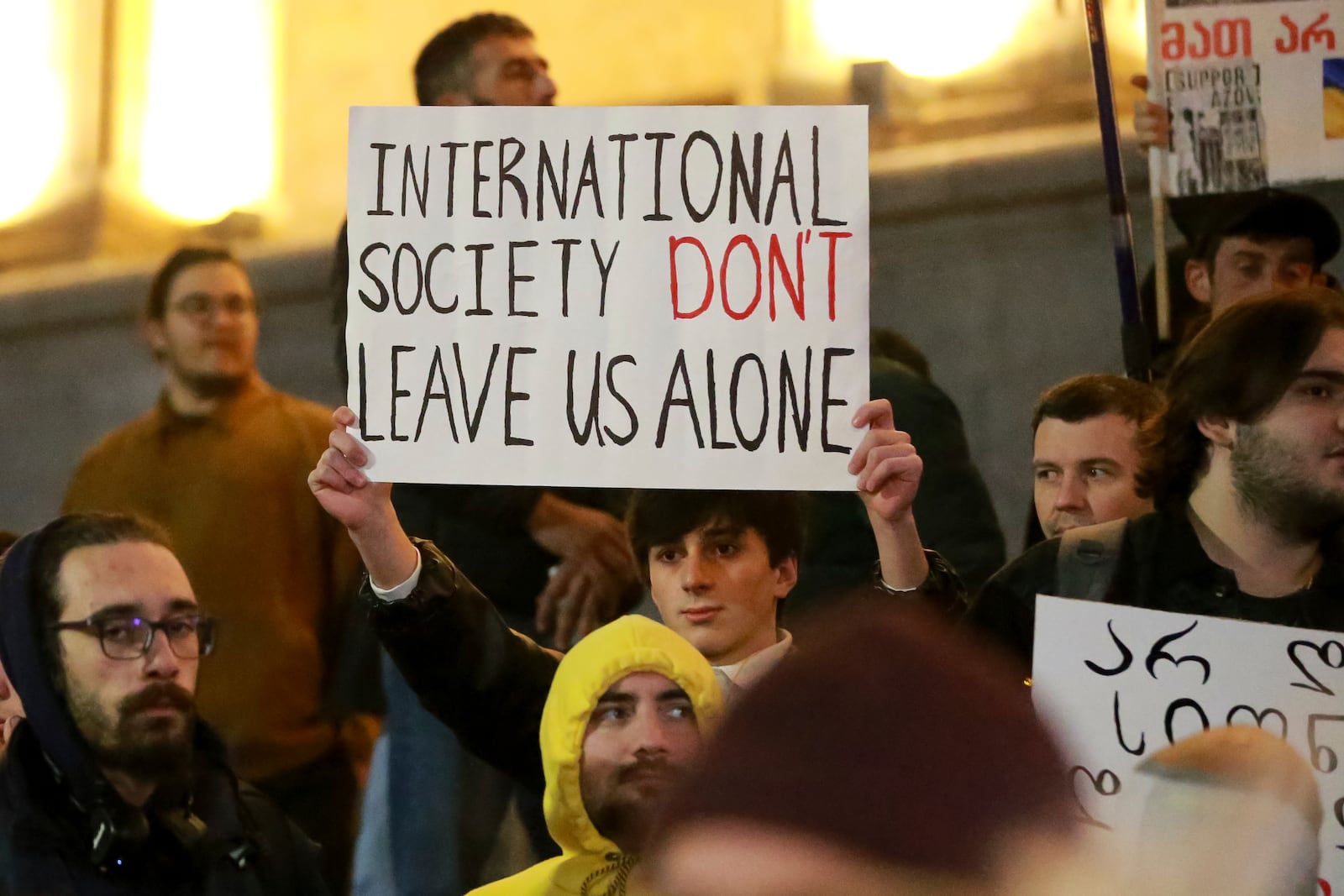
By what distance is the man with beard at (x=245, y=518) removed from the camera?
6.61 ft

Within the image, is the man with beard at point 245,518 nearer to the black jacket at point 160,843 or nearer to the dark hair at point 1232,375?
the black jacket at point 160,843

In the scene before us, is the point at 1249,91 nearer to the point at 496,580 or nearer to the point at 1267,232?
the point at 1267,232

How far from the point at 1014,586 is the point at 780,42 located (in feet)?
2.73

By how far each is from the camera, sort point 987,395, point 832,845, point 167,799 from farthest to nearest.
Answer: point 987,395 < point 167,799 < point 832,845

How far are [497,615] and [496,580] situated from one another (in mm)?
58

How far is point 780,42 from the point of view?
2082 millimetres

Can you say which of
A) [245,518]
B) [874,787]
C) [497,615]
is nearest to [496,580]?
[497,615]

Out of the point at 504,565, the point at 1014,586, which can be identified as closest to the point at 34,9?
the point at 504,565

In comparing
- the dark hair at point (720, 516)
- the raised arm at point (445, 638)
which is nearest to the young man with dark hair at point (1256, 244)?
the dark hair at point (720, 516)

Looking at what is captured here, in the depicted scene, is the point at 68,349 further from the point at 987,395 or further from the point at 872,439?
the point at 987,395

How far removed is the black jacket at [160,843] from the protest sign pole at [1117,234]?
1.33m

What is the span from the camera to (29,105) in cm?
215

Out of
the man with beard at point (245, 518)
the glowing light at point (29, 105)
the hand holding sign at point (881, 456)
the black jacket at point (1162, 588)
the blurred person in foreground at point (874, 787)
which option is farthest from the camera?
the glowing light at point (29, 105)

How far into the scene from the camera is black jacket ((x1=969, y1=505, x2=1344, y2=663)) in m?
1.91
